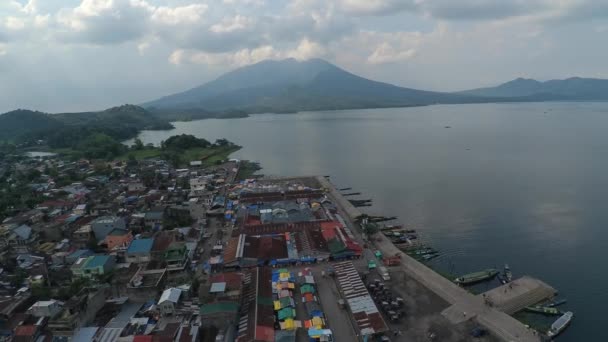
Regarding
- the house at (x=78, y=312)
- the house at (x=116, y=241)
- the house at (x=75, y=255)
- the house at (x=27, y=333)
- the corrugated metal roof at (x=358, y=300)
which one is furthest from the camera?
the house at (x=116, y=241)

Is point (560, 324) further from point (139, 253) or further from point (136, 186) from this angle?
point (136, 186)

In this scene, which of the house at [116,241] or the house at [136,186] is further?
the house at [136,186]

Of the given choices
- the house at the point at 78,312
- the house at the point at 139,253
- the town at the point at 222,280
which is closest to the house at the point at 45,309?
the town at the point at 222,280

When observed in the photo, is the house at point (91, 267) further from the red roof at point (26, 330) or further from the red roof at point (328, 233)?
the red roof at point (328, 233)

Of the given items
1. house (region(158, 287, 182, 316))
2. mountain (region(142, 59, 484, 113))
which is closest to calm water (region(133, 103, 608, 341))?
house (region(158, 287, 182, 316))

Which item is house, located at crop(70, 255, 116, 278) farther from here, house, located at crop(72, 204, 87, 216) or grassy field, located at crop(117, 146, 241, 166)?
grassy field, located at crop(117, 146, 241, 166)
